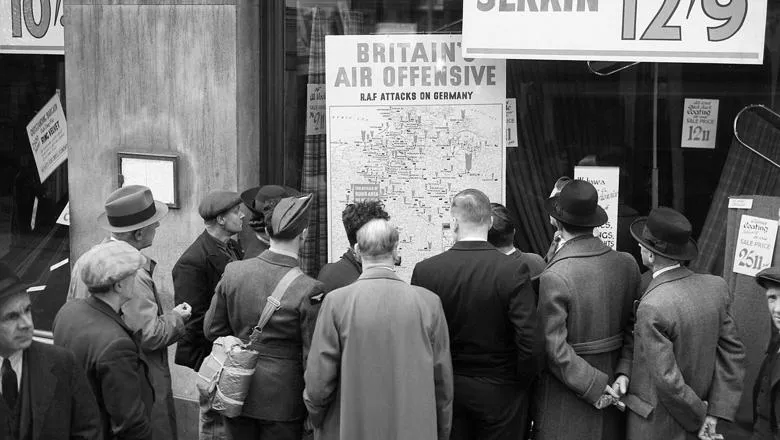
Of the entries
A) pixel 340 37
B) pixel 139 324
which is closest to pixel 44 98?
pixel 340 37

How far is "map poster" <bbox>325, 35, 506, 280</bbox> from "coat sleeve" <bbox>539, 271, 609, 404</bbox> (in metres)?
1.54

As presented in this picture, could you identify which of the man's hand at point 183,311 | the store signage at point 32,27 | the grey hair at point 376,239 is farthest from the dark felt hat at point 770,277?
the store signage at point 32,27

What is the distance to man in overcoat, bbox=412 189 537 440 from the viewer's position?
5.09 m

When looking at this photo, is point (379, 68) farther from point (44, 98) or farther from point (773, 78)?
point (44, 98)

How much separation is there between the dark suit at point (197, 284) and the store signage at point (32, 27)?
11.0 feet

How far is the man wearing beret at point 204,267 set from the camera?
19.9ft

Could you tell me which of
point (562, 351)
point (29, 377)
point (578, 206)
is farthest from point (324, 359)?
point (578, 206)

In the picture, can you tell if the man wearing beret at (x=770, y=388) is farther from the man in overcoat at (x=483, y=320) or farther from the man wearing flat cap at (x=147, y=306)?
the man wearing flat cap at (x=147, y=306)

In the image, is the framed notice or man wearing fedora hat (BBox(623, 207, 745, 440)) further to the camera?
the framed notice

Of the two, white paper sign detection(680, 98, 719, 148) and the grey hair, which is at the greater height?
white paper sign detection(680, 98, 719, 148)

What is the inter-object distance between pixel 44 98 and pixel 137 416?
16.7ft

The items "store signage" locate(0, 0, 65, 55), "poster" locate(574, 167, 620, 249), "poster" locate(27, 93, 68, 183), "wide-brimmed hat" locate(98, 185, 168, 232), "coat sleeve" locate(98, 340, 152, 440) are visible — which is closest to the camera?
"coat sleeve" locate(98, 340, 152, 440)

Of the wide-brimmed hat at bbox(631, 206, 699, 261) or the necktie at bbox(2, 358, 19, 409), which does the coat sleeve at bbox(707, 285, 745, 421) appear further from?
the necktie at bbox(2, 358, 19, 409)

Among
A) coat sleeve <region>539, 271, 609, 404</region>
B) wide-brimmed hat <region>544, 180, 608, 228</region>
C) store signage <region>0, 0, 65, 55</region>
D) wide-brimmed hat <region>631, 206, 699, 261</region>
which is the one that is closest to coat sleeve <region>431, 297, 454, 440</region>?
coat sleeve <region>539, 271, 609, 404</region>
